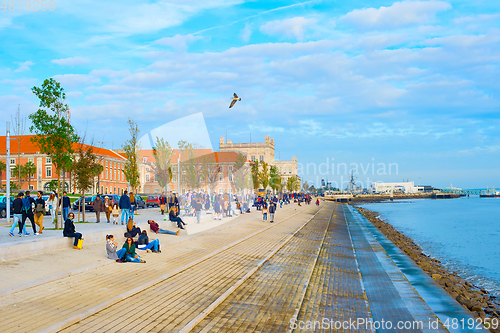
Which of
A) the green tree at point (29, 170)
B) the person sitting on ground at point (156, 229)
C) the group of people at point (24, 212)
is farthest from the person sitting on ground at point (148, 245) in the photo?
the green tree at point (29, 170)

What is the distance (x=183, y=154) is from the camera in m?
62.3

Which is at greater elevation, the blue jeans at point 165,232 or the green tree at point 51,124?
the green tree at point 51,124

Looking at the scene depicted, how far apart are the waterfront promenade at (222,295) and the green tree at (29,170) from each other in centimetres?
6992

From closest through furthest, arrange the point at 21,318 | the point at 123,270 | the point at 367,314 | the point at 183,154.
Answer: the point at 21,318 → the point at 367,314 → the point at 123,270 → the point at 183,154

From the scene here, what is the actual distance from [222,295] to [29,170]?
7831 cm

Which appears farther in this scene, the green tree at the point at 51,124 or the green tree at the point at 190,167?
the green tree at the point at 190,167

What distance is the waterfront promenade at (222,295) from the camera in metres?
8.14

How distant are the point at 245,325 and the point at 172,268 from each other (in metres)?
5.14

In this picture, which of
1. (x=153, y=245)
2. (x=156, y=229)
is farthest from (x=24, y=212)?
(x=156, y=229)

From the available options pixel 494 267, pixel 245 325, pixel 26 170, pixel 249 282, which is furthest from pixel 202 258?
pixel 26 170

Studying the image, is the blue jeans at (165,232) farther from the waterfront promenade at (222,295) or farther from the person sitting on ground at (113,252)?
the person sitting on ground at (113,252)

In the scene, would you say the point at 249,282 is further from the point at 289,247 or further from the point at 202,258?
the point at 289,247

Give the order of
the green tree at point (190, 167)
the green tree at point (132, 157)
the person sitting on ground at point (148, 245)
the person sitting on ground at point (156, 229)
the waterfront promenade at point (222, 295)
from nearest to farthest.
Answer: the waterfront promenade at point (222, 295) < the person sitting on ground at point (148, 245) < the person sitting on ground at point (156, 229) < the green tree at point (132, 157) < the green tree at point (190, 167)

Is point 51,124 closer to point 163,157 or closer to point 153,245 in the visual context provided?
point 153,245
